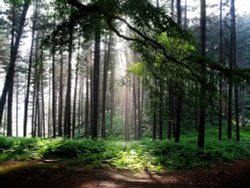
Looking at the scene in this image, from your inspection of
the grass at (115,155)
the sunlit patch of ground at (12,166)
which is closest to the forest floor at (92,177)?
A: the sunlit patch of ground at (12,166)

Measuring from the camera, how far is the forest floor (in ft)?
25.6

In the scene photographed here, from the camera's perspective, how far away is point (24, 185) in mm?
7469

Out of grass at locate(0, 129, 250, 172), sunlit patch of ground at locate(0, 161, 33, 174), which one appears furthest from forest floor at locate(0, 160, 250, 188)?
grass at locate(0, 129, 250, 172)

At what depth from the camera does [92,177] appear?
338 inches

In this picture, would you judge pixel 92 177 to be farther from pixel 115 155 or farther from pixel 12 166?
pixel 115 155

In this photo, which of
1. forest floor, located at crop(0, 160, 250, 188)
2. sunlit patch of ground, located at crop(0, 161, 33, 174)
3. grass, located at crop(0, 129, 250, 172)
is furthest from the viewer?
grass, located at crop(0, 129, 250, 172)

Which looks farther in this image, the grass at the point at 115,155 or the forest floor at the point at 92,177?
the grass at the point at 115,155

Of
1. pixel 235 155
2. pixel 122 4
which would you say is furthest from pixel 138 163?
pixel 235 155

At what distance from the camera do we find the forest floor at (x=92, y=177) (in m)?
7.79

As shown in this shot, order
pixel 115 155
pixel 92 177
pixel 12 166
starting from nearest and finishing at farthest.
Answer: pixel 92 177
pixel 12 166
pixel 115 155

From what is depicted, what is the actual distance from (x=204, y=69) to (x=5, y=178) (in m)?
7.01

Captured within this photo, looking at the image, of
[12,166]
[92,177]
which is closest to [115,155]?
[92,177]

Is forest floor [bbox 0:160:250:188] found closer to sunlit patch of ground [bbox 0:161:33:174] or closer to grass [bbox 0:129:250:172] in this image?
sunlit patch of ground [bbox 0:161:33:174]

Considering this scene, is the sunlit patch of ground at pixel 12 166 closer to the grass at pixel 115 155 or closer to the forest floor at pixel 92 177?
the forest floor at pixel 92 177
